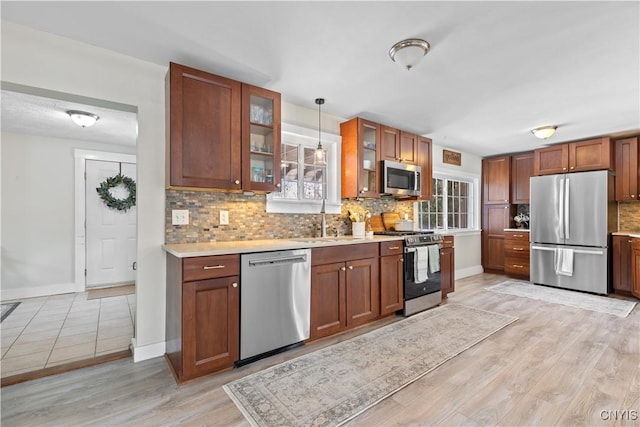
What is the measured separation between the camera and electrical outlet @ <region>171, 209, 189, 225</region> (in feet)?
8.39

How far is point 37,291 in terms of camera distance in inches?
167

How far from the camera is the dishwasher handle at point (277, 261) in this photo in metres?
2.29

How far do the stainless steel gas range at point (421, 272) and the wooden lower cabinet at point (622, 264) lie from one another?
2.91 m

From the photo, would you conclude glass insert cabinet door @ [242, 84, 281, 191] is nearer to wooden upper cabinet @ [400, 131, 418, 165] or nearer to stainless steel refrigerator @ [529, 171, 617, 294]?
wooden upper cabinet @ [400, 131, 418, 165]

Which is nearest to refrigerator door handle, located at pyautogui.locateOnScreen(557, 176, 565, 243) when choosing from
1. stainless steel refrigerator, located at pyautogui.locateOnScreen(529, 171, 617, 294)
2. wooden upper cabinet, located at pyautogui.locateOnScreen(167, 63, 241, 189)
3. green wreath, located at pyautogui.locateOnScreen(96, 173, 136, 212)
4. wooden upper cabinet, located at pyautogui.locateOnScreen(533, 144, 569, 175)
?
stainless steel refrigerator, located at pyautogui.locateOnScreen(529, 171, 617, 294)

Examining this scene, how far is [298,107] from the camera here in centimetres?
342

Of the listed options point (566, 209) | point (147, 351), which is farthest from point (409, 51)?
point (566, 209)

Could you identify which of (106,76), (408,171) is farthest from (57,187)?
(408,171)

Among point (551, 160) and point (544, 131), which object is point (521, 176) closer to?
point (551, 160)

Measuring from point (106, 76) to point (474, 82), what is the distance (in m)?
3.15

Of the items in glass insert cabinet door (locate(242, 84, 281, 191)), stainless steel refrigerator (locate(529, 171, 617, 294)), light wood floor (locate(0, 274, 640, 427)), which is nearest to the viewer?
light wood floor (locate(0, 274, 640, 427))

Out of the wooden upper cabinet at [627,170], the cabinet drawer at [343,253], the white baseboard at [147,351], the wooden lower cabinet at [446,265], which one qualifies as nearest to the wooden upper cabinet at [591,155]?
the wooden upper cabinet at [627,170]

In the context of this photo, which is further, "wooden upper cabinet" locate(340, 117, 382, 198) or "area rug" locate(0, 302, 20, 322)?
"wooden upper cabinet" locate(340, 117, 382, 198)

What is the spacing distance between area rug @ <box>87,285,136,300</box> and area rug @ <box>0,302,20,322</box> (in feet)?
2.43
